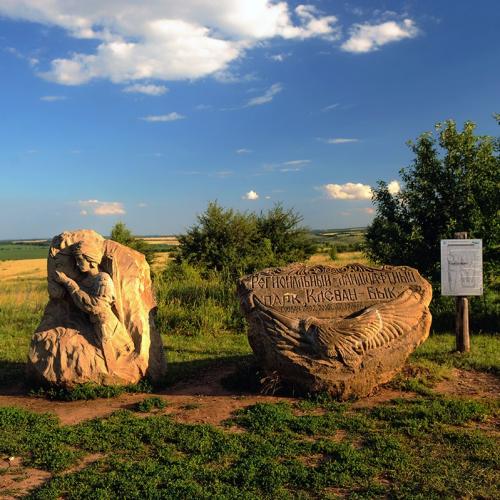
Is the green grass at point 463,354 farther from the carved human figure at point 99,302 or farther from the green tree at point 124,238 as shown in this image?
the green tree at point 124,238

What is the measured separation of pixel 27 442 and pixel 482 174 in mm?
9851

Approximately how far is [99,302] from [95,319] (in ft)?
0.85

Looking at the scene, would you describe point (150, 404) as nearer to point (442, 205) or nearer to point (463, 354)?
point (463, 354)

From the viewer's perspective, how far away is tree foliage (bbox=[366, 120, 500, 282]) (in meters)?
10.6

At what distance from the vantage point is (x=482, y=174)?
10.6m

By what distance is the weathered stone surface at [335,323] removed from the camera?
6441 millimetres

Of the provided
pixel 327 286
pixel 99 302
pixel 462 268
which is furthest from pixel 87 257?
pixel 462 268

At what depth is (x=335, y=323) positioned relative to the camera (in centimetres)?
667

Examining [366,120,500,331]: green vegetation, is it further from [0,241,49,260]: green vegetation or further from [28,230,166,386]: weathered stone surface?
[0,241,49,260]: green vegetation

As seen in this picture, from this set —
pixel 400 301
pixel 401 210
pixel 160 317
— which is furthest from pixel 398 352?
pixel 160 317

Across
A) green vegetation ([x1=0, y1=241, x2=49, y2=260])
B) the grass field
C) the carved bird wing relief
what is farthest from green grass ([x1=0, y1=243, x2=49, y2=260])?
A: the grass field

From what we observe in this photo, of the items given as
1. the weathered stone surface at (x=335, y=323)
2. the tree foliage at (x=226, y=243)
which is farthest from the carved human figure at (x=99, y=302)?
the tree foliage at (x=226, y=243)

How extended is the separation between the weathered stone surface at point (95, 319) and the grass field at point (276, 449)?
69 centimetres

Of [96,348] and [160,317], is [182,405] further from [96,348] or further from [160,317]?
[160,317]
